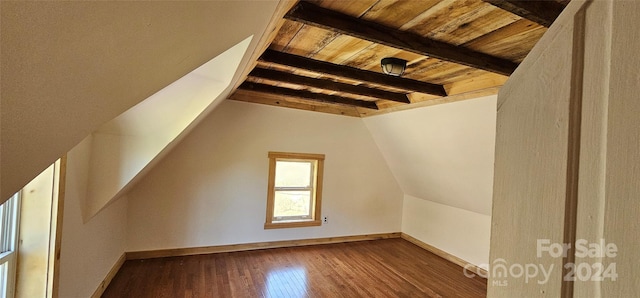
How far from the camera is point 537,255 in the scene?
486 mm

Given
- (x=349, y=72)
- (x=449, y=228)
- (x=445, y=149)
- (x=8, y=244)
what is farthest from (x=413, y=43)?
(x=449, y=228)

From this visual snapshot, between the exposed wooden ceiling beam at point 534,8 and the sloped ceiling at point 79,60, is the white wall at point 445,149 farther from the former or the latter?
the sloped ceiling at point 79,60

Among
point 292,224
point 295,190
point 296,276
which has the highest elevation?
point 295,190

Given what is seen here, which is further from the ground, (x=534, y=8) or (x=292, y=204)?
(x=534, y=8)

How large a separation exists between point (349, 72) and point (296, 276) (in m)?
2.47

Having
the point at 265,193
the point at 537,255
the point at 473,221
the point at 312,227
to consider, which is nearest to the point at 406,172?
the point at 473,221

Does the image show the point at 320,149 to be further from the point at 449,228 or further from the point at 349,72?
the point at 449,228

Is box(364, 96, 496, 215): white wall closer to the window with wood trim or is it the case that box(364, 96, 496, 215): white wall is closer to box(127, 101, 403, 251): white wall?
box(127, 101, 403, 251): white wall

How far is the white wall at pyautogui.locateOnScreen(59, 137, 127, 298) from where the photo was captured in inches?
73.2

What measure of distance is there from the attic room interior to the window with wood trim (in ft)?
0.11

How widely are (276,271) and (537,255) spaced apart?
130 inches

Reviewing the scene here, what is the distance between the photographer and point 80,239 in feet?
6.86

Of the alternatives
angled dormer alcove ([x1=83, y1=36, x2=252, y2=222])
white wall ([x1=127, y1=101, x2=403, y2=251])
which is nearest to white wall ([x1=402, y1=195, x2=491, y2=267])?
white wall ([x1=127, y1=101, x2=403, y2=251])

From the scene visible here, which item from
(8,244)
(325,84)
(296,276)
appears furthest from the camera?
(296,276)
